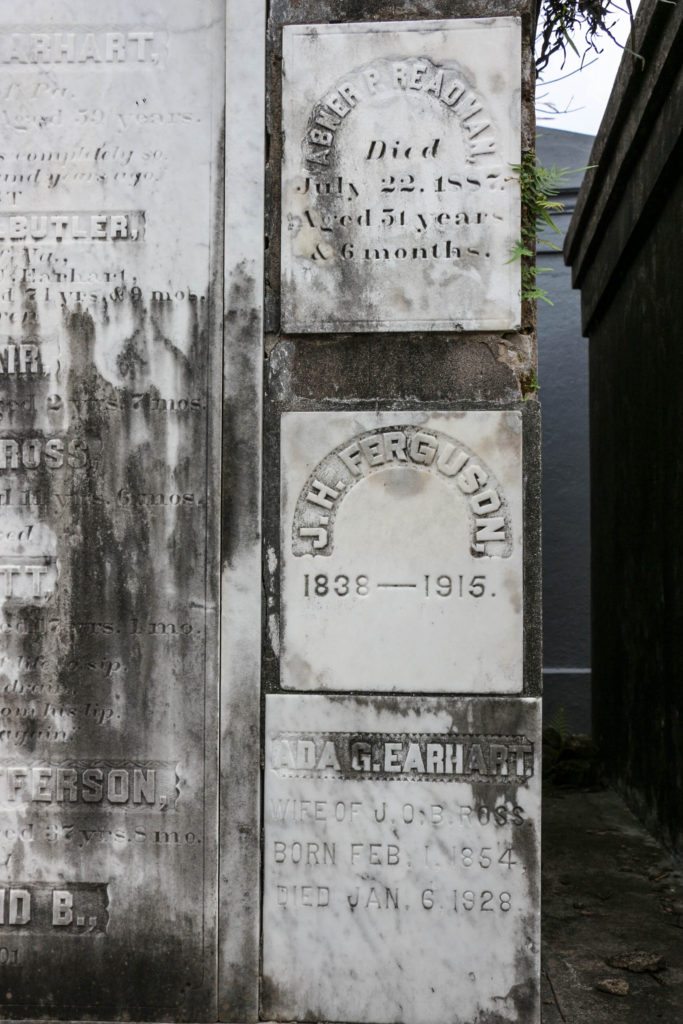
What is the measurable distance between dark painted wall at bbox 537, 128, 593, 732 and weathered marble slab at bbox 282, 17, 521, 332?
6118 millimetres

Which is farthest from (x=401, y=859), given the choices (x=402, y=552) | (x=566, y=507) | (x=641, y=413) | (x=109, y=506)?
(x=566, y=507)

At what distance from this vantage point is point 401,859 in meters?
2.96

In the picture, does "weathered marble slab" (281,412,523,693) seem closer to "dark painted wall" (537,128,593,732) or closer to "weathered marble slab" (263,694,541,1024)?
"weathered marble slab" (263,694,541,1024)

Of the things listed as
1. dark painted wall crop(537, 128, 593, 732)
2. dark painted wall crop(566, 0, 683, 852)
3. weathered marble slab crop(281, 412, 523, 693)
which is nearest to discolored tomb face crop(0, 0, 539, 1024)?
weathered marble slab crop(281, 412, 523, 693)

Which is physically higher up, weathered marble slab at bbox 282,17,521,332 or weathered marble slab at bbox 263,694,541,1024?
weathered marble slab at bbox 282,17,521,332

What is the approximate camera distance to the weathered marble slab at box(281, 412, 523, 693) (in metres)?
2.97

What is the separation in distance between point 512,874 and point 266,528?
1304 millimetres

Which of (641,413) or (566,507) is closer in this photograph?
(641,413)

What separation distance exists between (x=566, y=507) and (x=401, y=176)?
247 inches

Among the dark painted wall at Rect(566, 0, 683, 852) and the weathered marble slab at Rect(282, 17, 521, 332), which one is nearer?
the weathered marble slab at Rect(282, 17, 521, 332)

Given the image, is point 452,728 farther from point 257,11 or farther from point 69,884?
point 257,11

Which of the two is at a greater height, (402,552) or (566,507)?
(566,507)

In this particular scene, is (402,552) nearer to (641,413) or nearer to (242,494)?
(242,494)

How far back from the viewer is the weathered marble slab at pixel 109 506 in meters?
3.01
